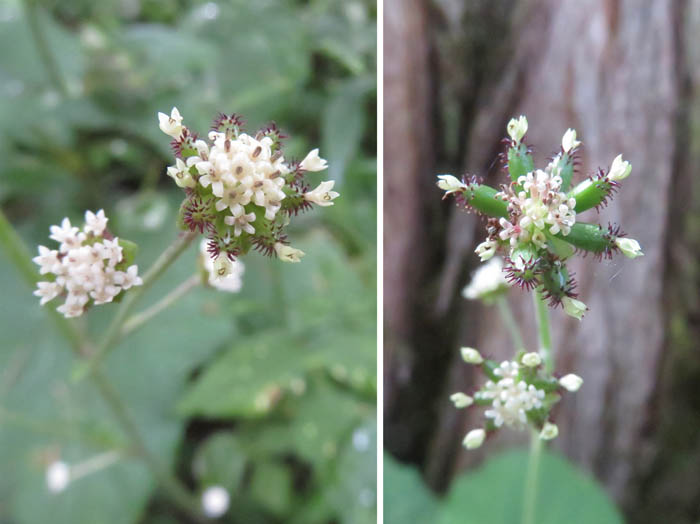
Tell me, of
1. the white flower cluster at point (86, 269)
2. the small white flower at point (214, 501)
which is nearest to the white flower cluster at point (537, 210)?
the white flower cluster at point (86, 269)

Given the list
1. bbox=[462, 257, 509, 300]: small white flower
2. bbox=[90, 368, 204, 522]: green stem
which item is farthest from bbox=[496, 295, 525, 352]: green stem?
bbox=[90, 368, 204, 522]: green stem

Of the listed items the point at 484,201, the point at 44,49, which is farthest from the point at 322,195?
the point at 44,49

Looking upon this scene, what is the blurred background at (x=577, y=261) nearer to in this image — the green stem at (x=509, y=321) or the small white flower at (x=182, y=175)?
the green stem at (x=509, y=321)

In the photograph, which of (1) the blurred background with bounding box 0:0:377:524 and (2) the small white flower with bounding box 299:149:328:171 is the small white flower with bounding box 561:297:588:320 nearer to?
(2) the small white flower with bounding box 299:149:328:171

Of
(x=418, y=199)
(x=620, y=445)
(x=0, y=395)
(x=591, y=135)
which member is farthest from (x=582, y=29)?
(x=0, y=395)

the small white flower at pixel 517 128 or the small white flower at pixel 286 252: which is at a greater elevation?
the small white flower at pixel 517 128

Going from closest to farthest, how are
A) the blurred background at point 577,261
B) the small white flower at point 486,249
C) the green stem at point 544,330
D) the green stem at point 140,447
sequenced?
the small white flower at point 486,249 < the green stem at point 544,330 < the green stem at point 140,447 < the blurred background at point 577,261
